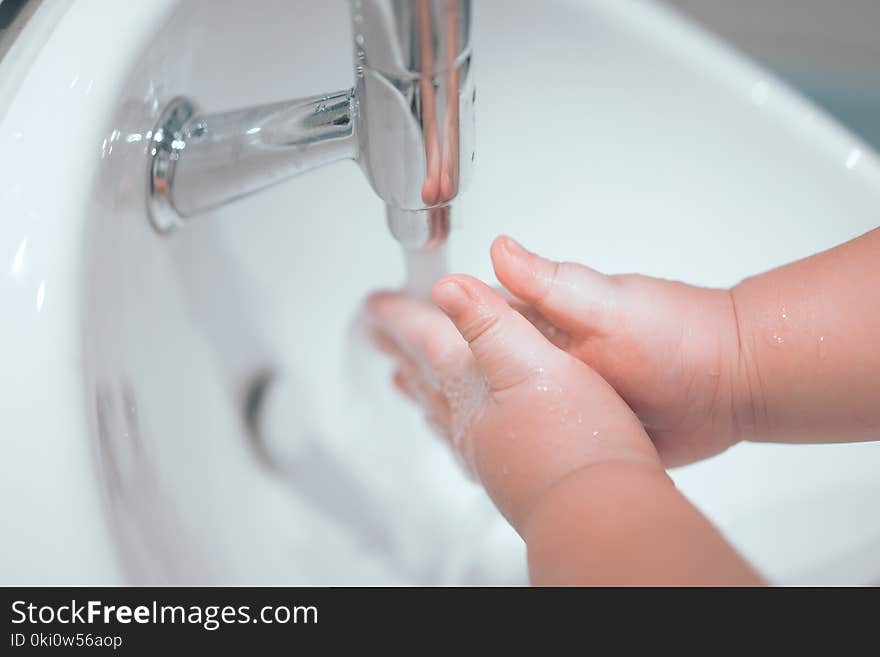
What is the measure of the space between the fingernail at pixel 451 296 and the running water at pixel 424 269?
69mm

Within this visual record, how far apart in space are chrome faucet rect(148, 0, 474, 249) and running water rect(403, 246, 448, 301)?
7 centimetres

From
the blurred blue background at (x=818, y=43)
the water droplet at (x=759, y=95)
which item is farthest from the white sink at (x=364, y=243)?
the blurred blue background at (x=818, y=43)

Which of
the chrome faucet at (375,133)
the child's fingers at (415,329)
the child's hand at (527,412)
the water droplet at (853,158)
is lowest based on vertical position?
the child's fingers at (415,329)

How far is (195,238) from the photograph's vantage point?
1.40ft

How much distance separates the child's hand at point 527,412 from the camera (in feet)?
1.26

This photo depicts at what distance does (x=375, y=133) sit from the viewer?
0.31m

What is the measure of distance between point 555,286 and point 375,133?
5.9 inches

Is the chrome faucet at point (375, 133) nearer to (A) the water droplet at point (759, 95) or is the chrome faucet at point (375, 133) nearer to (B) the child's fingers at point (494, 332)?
(B) the child's fingers at point (494, 332)

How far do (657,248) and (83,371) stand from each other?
0.37m

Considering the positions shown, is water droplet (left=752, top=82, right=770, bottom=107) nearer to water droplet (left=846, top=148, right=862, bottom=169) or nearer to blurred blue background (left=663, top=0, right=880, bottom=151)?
water droplet (left=846, top=148, right=862, bottom=169)

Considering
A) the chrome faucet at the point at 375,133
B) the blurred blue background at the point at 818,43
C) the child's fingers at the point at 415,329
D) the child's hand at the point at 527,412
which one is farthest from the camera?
the blurred blue background at the point at 818,43

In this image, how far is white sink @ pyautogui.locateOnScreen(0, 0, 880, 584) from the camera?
34 cm
